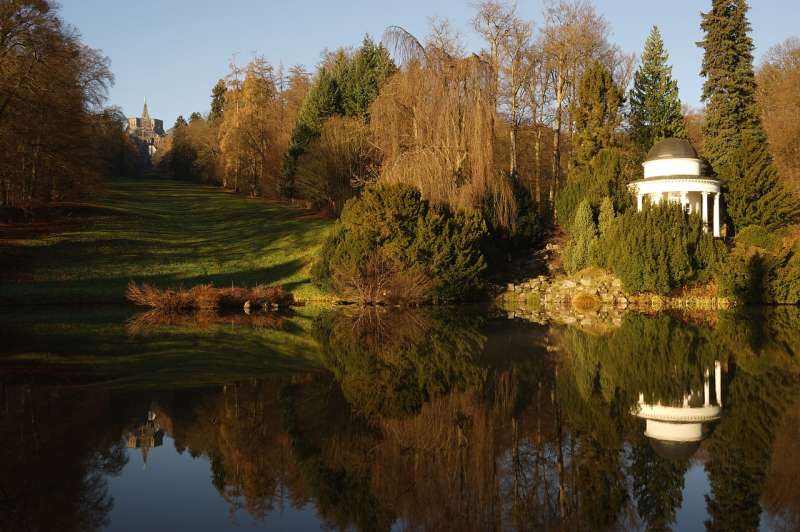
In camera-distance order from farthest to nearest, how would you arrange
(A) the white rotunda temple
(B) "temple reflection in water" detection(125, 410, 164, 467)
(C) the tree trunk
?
1. (C) the tree trunk
2. (A) the white rotunda temple
3. (B) "temple reflection in water" detection(125, 410, 164, 467)

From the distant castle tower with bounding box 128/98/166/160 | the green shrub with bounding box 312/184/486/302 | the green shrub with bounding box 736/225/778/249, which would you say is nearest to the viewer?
the green shrub with bounding box 312/184/486/302

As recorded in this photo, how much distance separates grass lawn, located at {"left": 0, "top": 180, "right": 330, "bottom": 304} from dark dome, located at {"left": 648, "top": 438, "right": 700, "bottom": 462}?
2118 cm

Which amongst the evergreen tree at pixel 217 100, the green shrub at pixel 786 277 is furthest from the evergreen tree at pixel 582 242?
the evergreen tree at pixel 217 100

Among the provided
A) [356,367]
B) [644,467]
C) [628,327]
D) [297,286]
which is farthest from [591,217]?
[644,467]

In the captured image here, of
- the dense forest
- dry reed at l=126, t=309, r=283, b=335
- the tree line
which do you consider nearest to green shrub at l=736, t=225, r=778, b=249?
the dense forest

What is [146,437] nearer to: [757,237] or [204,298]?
[204,298]

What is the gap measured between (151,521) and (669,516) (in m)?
4.19

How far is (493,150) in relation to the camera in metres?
25.4

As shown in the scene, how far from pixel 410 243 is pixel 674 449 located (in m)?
17.7

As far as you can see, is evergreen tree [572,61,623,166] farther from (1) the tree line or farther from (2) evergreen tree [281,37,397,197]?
(1) the tree line

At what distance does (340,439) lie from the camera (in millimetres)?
7473

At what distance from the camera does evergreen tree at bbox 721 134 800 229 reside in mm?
29891

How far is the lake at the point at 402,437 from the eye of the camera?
5559mm

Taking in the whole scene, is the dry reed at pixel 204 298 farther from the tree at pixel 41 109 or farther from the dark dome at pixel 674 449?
the dark dome at pixel 674 449
